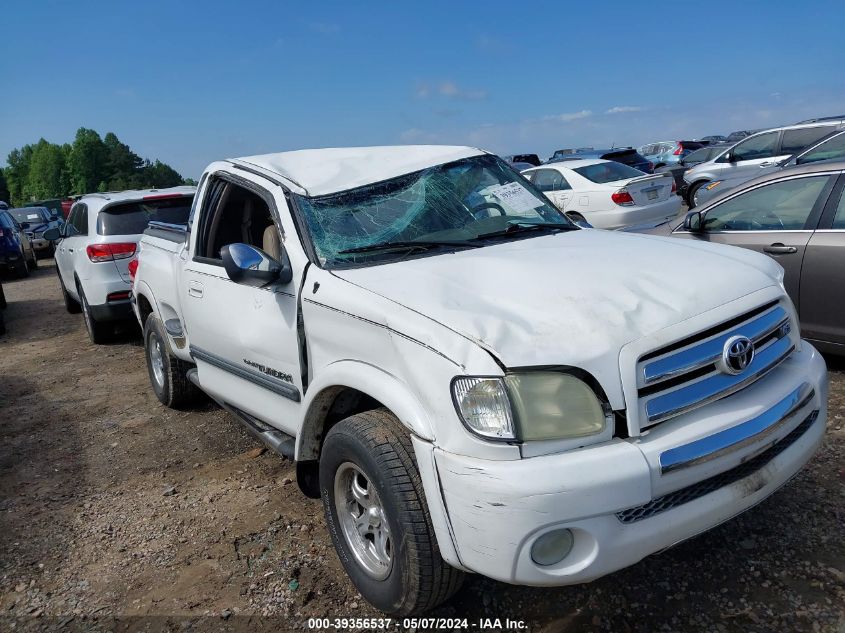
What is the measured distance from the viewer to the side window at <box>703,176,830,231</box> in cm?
493

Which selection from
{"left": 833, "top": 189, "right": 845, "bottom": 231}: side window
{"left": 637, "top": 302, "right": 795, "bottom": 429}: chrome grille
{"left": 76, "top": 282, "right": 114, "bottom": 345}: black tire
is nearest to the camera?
{"left": 637, "top": 302, "right": 795, "bottom": 429}: chrome grille

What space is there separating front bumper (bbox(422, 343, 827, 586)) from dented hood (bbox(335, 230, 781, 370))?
329 mm

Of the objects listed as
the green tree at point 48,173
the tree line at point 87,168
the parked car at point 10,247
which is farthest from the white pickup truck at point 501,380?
the green tree at point 48,173

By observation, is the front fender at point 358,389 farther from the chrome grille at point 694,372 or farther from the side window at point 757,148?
the side window at point 757,148

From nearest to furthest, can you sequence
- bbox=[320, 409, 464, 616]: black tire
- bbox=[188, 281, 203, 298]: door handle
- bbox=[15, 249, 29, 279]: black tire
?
bbox=[320, 409, 464, 616]: black tire, bbox=[188, 281, 203, 298]: door handle, bbox=[15, 249, 29, 279]: black tire

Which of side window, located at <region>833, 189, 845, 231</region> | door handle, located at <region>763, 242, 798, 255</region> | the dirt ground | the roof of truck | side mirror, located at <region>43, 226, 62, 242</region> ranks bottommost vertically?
the dirt ground

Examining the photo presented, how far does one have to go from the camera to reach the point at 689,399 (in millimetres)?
2238

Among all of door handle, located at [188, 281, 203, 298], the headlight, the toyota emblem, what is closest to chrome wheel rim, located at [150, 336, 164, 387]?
door handle, located at [188, 281, 203, 298]

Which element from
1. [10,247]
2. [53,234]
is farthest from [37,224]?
[53,234]

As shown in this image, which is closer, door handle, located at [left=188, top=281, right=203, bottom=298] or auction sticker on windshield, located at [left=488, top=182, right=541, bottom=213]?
auction sticker on windshield, located at [left=488, top=182, right=541, bottom=213]

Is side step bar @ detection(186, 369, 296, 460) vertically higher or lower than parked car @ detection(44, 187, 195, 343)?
lower

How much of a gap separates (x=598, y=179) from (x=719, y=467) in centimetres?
993

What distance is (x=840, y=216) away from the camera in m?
4.68

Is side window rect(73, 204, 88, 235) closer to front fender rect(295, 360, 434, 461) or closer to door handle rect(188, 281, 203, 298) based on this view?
door handle rect(188, 281, 203, 298)
